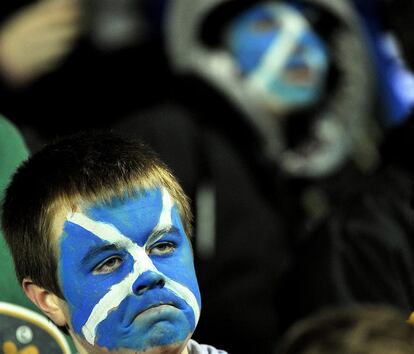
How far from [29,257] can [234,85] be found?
7.20ft

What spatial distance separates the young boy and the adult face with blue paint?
7.23 ft

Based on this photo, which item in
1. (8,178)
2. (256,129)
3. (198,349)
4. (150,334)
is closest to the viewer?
(150,334)

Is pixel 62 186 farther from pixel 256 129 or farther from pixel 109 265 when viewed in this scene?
pixel 256 129

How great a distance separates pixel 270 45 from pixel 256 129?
27 centimetres

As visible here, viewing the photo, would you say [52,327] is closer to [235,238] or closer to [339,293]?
[339,293]

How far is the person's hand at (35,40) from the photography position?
3.26 m

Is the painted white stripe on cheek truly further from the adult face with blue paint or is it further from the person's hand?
the adult face with blue paint

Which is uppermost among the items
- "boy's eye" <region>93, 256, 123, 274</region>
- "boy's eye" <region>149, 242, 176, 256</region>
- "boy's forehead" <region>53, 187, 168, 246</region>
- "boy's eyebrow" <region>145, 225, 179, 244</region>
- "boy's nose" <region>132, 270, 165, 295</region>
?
"boy's forehead" <region>53, 187, 168, 246</region>

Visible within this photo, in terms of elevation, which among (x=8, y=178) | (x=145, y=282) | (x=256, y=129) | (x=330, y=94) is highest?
(x=330, y=94)

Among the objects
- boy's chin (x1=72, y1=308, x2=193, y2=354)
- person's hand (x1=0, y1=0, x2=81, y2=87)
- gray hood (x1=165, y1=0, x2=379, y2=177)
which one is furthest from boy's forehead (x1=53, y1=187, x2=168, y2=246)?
gray hood (x1=165, y1=0, x2=379, y2=177)

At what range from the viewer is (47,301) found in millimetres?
1448

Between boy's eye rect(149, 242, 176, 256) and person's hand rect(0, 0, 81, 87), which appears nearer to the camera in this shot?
boy's eye rect(149, 242, 176, 256)

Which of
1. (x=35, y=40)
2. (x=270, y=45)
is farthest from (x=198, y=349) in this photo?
(x=270, y=45)

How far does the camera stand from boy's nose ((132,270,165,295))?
1383 mm
